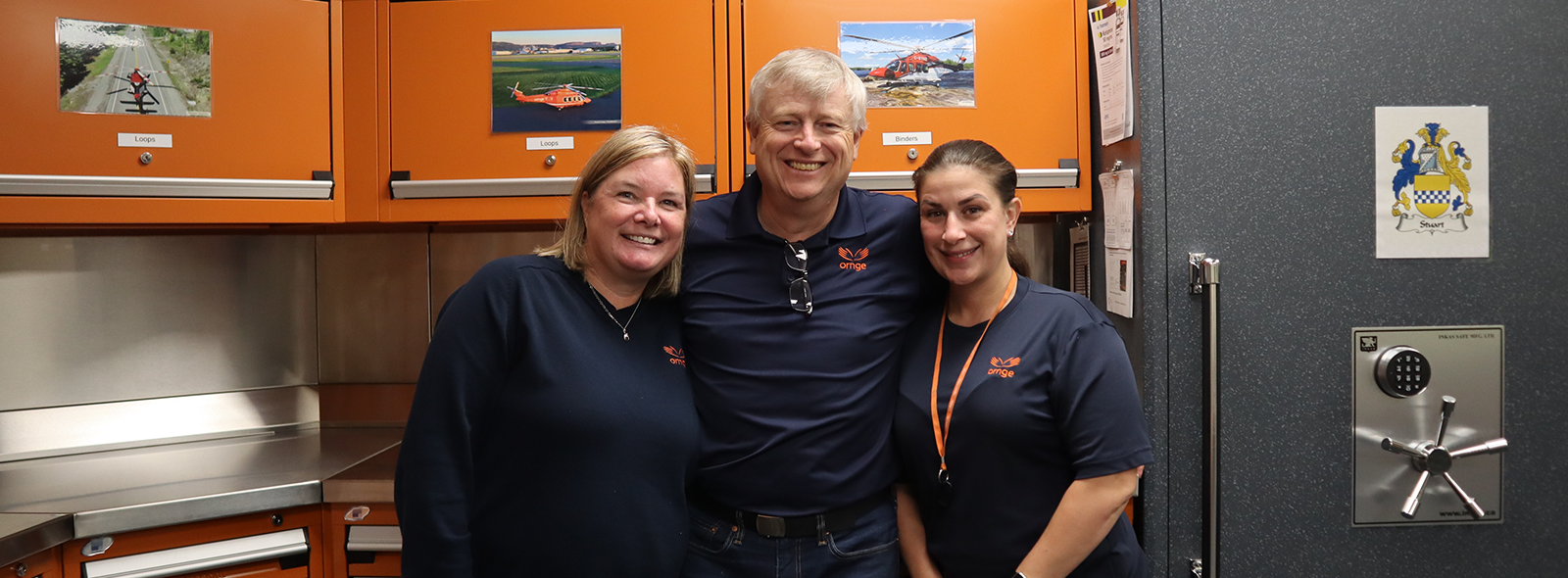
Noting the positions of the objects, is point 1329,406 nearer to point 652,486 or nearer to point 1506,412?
point 1506,412

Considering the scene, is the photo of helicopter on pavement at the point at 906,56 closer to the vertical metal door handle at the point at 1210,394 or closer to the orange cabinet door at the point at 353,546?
the vertical metal door handle at the point at 1210,394

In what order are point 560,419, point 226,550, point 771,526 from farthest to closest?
point 226,550
point 771,526
point 560,419

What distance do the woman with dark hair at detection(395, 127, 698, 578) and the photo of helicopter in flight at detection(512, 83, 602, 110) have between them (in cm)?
69

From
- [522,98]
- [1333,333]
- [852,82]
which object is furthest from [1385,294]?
[522,98]

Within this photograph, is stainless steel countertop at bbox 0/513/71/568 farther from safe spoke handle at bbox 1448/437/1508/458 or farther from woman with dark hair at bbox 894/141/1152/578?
safe spoke handle at bbox 1448/437/1508/458

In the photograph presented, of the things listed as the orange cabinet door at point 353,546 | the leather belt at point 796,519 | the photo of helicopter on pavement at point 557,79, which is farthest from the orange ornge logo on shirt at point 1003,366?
the orange cabinet door at point 353,546

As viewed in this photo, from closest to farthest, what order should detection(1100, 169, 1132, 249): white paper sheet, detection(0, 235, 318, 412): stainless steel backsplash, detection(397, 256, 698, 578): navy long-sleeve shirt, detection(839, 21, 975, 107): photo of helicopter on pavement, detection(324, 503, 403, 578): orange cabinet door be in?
detection(397, 256, 698, 578): navy long-sleeve shirt, detection(1100, 169, 1132, 249): white paper sheet, detection(324, 503, 403, 578): orange cabinet door, detection(839, 21, 975, 107): photo of helicopter on pavement, detection(0, 235, 318, 412): stainless steel backsplash

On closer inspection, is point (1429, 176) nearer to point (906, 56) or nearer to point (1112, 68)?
point (1112, 68)

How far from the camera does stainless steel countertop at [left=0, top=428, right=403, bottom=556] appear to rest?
5.57 feet

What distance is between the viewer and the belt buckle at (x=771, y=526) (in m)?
1.43

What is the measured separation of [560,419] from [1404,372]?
1544 millimetres

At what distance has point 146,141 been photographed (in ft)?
6.48

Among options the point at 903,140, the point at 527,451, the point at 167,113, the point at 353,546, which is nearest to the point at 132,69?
the point at 167,113

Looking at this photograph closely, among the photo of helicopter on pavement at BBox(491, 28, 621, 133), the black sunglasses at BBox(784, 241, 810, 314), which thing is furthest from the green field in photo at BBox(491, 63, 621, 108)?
the black sunglasses at BBox(784, 241, 810, 314)
